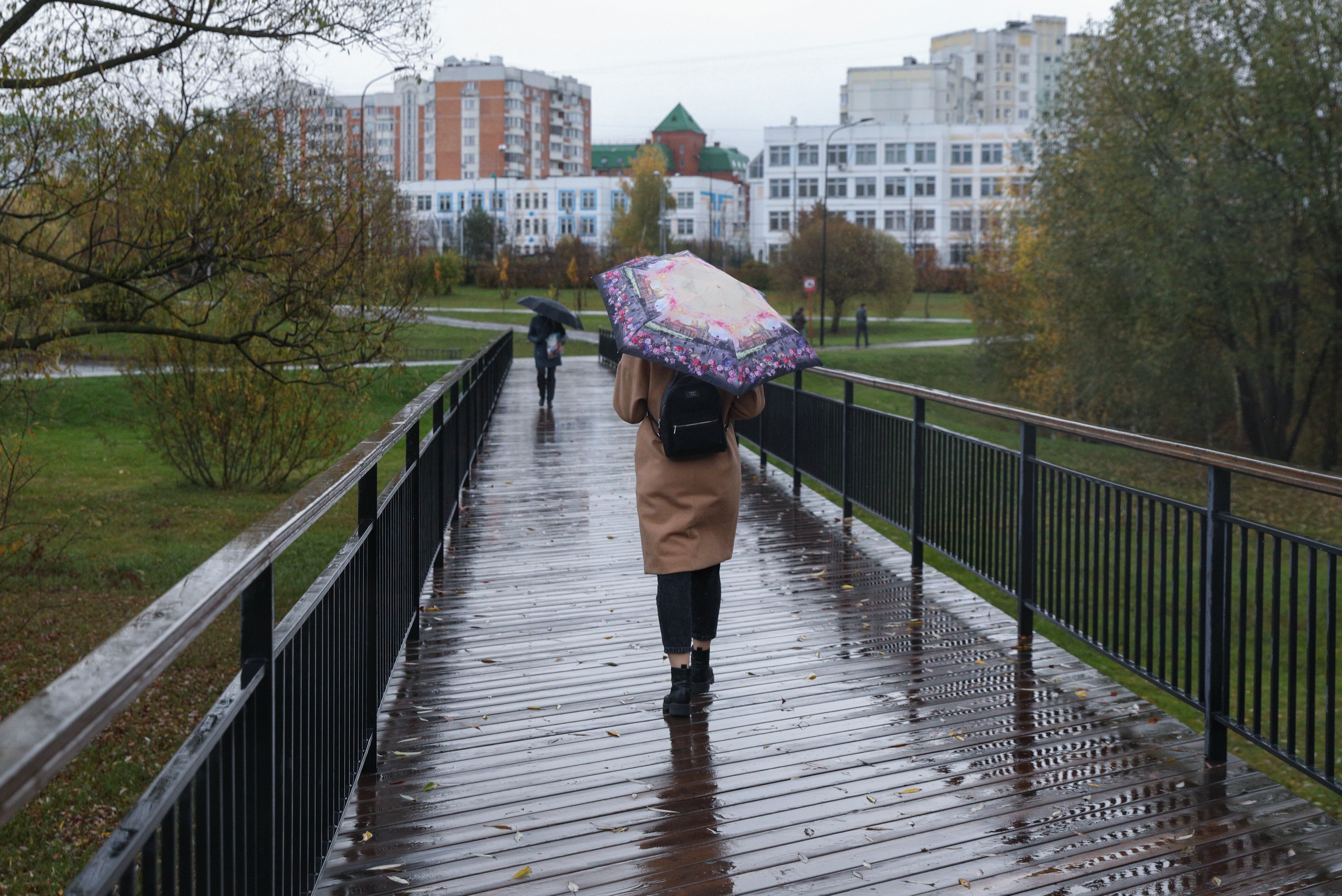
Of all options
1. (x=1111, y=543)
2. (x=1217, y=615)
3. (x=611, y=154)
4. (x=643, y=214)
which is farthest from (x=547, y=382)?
(x=611, y=154)

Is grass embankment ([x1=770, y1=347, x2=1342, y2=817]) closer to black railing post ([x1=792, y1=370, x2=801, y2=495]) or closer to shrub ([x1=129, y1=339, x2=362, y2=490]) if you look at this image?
black railing post ([x1=792, y1=370, x2=801, y2=495])

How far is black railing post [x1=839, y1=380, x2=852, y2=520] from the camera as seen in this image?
31.0ft

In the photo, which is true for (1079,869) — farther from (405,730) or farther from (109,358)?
(109,358)

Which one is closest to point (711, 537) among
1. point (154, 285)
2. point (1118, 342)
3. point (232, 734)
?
point (232, 734)

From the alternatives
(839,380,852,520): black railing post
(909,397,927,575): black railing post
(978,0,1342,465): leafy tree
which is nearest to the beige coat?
(909,397,927,575): black railing post

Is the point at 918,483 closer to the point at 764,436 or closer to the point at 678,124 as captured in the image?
the point at 764,436

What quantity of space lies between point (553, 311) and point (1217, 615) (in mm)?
14131

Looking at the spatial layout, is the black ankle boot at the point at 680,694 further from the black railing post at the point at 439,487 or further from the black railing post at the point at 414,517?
the black railing post at the point at 439,487

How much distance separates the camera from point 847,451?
9500mm

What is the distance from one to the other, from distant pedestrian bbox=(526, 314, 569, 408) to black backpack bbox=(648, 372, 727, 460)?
13.6 m

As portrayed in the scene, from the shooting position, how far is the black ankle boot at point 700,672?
528 cm

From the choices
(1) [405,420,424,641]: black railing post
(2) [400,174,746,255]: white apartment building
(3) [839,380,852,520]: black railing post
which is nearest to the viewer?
(1) [405,420,424,641]: black railing post

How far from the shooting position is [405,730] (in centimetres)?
484

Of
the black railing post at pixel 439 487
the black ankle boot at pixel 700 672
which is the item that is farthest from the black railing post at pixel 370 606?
the black railing post at pixel 439 487
